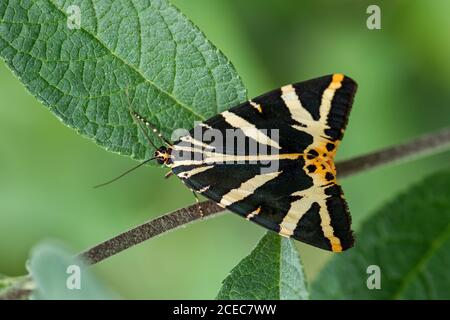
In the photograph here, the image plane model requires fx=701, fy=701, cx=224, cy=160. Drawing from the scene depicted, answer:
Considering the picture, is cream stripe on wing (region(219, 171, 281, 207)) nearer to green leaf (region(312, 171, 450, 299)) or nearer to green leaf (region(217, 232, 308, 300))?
green leaf (region(217, 232, 308, 300))

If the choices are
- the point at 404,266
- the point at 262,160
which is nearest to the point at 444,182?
the point at 404,266

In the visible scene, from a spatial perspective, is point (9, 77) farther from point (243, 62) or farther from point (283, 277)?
point (283, 277)

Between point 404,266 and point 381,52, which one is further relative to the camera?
point 381,52

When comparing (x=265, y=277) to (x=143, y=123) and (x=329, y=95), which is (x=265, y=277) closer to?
(x=143, y=123)

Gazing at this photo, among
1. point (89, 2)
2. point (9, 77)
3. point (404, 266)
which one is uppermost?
point (9, 77)

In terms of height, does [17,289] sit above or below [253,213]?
below

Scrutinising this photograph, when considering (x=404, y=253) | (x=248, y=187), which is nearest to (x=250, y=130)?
(x=248, y=187)
